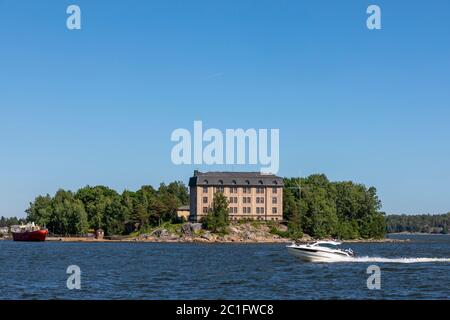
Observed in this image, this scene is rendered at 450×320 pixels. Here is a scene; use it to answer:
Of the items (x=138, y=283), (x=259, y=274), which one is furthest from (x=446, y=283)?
(x=138, y=283)

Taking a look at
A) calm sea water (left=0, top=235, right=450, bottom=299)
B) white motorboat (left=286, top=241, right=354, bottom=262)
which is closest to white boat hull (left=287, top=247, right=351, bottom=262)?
white motorboat (left=286, top=241, right=354, bottom=262)

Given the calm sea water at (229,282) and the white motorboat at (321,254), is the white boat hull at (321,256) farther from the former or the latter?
the calm sea water at (229,282)

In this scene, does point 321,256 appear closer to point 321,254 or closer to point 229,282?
point 321,254

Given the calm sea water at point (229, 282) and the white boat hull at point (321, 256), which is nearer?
the calm sea water at point (229, 282)

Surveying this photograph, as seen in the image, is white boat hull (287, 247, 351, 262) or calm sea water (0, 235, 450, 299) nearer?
calm sea water (0, 235, 450, 299)

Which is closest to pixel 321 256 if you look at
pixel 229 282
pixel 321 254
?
pixel 321 254

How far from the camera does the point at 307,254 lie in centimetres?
9250

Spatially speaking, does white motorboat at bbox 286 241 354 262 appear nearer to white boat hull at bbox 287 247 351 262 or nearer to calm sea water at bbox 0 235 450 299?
white boat hull at bbox 287 247 351 262

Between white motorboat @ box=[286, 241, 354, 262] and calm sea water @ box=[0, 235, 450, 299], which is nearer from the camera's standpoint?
calm sea water @ box=[0, 235, 450, 299]

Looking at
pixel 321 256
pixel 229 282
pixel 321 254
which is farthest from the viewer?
pixel 321 254

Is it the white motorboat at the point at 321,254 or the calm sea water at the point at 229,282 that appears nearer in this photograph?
the calm sea water at the point at 229,282

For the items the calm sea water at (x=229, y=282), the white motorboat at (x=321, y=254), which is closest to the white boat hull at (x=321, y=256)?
the white motorboat at (x=321, y=254)
